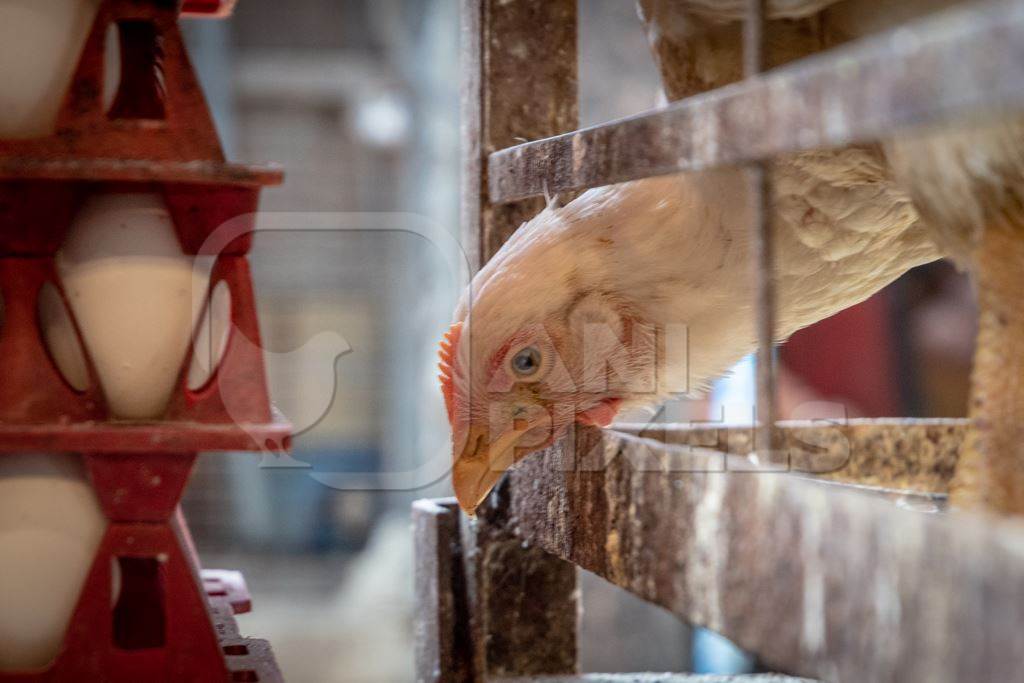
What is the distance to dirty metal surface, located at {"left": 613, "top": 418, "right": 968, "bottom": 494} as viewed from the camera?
103 inches

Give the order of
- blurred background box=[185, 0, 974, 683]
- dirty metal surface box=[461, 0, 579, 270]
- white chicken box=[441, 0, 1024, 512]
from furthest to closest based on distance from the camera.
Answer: blurred background box=[185, 0, 974, 683]
dirty metal surface box=[461, 0, 579, 270]
white chicken box=[441, 0, 1024, 512]

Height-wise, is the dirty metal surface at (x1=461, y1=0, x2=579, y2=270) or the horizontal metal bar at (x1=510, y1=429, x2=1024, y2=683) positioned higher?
the dirty metal surface at (x1=461, y1=0, x2=579, y2=270)

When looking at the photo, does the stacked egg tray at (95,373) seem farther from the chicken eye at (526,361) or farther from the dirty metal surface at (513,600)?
the dirty metal surface at (513,600)

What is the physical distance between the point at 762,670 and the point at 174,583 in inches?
183

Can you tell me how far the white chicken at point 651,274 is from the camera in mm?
1910

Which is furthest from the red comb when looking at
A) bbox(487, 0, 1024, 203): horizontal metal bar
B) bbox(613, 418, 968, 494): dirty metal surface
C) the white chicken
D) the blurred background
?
the blurred background

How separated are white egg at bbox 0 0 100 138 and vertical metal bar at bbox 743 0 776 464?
1.06 metres

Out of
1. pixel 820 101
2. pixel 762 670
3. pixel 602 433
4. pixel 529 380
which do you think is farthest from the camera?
pixel 762 670

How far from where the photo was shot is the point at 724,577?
129 centimetres

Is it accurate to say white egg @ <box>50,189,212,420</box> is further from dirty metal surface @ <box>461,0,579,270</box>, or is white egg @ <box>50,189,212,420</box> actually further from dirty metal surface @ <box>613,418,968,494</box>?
dirty metal surface @ <box>613,418,968,494</box>

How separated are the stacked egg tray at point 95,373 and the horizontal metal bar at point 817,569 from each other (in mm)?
591

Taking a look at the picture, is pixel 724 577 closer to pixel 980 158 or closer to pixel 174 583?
pixel 980 158

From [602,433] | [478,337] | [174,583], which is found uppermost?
[478,337]

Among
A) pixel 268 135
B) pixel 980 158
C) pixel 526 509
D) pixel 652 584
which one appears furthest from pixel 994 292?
pixel 268 135
